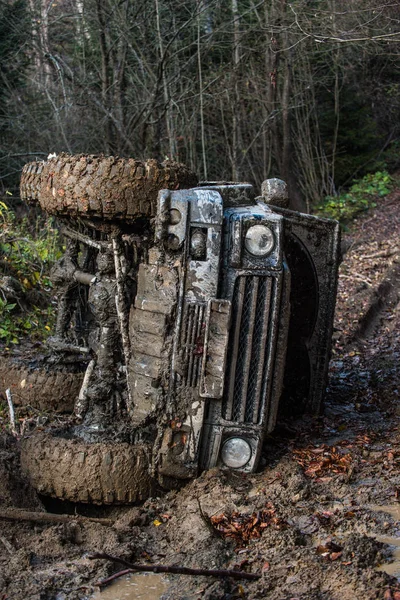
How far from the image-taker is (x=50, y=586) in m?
2.92

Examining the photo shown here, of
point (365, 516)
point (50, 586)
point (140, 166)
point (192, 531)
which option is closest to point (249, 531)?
point (192, 531)

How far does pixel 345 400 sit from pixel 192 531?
86.1 inches

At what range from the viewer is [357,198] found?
15.3m

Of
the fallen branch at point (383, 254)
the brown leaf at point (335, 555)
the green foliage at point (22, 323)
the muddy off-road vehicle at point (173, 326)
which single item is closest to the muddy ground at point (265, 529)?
the brown leaf at point (335, 555)

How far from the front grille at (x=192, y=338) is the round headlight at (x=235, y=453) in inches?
14.8

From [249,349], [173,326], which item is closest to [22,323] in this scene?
[173,326]

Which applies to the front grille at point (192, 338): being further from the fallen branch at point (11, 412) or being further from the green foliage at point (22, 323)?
the green foliage at point (22, 323)

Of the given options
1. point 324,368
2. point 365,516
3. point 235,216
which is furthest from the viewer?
point 324,368

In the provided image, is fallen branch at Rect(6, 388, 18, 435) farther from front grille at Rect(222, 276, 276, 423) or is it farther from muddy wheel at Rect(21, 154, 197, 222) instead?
front grille at Rect(222, 276, 276, 423)

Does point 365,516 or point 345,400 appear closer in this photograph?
point 365,516

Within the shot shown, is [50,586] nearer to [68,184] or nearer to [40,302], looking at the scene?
[68,184]

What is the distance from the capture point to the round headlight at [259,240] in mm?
3666

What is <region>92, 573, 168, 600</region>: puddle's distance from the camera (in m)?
2.90

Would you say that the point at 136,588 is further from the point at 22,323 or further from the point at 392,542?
the point at 22,323
